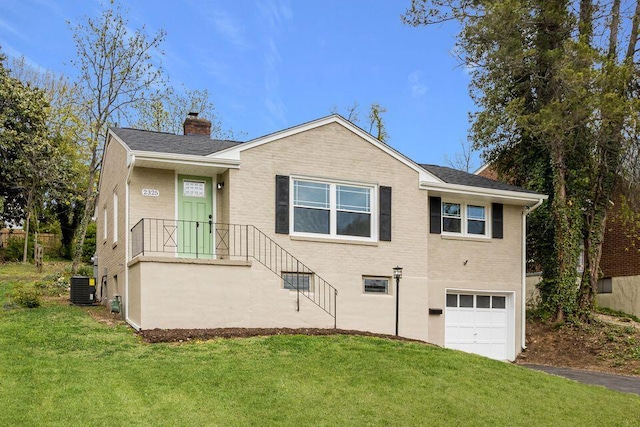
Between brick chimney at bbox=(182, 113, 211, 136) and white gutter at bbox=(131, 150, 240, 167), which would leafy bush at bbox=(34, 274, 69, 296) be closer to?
brick chimney at bbox=(182, 113, 211, 136)

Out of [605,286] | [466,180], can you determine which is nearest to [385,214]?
[466,180]

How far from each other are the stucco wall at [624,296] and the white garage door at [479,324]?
7.18 meters

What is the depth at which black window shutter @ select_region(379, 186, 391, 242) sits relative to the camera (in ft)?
54.5

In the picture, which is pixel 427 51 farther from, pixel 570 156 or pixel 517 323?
pixel 517 323

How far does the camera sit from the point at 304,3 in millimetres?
15414

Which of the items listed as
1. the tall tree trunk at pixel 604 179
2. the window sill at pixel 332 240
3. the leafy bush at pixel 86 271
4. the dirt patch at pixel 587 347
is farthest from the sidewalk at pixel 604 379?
the leafy bush at pixel 86 271

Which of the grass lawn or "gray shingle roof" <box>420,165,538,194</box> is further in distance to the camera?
"gray shingle roof" <box>420,165,538,194</box>

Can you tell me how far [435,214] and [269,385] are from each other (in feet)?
30.6

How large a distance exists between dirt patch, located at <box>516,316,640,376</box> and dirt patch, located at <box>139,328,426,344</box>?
20.7 feet

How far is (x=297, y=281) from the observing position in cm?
1556

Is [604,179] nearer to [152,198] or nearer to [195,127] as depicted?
[195,127]

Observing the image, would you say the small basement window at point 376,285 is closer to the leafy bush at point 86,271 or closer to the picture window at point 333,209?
the picture window at point 333,209

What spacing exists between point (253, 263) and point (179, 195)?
8.26 feet

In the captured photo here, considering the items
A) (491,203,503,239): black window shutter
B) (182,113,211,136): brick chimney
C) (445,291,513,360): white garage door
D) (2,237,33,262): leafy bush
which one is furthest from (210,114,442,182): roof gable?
(2,237,33,262): leafy bush
